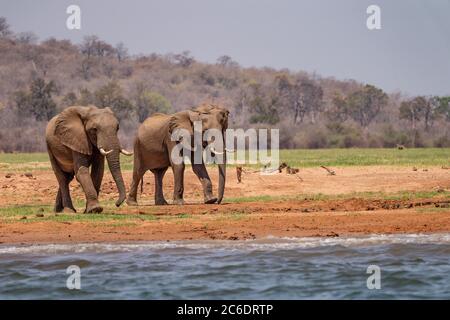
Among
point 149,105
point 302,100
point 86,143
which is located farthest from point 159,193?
point 302,100

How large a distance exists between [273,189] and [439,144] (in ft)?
99.0

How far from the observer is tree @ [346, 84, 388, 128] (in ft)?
279

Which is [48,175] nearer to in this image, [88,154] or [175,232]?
[88,154]

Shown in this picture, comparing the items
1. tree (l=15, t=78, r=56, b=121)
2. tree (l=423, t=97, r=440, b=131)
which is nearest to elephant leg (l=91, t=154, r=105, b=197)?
tree (l=15, t=78, r=56, b=121)

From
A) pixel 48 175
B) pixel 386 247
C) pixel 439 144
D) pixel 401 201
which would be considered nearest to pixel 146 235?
pixel 386 247

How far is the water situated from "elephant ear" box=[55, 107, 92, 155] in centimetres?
320

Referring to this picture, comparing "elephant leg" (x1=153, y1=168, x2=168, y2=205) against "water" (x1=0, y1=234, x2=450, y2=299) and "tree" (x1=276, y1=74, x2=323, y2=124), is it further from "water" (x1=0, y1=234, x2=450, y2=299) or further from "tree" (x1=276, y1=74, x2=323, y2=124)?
"tree" (x1=276, y1=74, x2=323, y2=124)

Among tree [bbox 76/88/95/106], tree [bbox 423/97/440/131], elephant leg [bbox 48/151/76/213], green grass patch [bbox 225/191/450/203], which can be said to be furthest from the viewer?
tree [bbox 423/97/440/131]

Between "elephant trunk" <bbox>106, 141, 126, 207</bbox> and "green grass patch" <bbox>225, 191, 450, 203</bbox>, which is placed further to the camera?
"green grass patch" <bbox>225, 191, 450, 203</bbox>

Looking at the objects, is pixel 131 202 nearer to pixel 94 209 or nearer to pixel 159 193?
pixel 159 193

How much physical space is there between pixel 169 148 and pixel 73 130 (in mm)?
3808

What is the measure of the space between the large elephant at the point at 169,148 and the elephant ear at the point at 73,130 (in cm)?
347

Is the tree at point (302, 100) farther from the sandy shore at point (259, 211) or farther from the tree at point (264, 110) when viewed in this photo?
the sandy shore at point (259, 211)

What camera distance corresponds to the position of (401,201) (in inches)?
920
